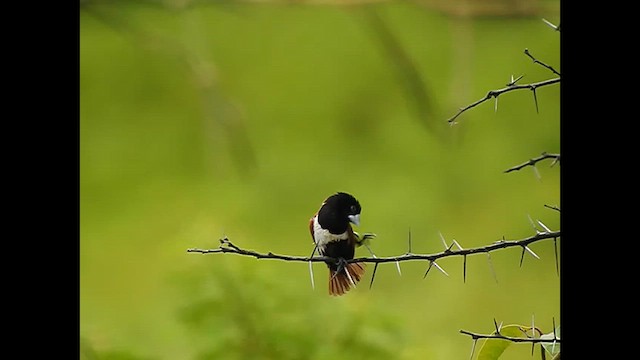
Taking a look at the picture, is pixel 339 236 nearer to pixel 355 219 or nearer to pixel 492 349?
pixel 355 219

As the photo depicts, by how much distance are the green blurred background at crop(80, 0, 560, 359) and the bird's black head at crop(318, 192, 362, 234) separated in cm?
63

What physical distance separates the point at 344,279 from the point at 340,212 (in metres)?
0.10

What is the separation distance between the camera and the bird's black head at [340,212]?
841 millimetres

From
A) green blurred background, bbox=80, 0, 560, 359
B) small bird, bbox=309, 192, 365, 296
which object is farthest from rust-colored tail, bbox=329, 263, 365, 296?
green blurred background, bbox=80, 0, 560, 359

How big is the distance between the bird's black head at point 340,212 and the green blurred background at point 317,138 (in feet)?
2.05

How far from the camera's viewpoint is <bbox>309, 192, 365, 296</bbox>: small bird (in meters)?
0.85

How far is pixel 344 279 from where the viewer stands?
902 millimetres

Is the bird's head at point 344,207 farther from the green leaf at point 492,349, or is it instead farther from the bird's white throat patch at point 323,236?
the green leaf at point 492,349

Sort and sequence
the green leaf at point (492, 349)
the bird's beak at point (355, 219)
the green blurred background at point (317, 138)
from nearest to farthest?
the green leaf at point (492, 349) < the bird's beak at point (355, 219) < the green blurred background at point (317, 138)

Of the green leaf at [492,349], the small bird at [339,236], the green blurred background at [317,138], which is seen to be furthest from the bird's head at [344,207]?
the green blurred background at [317,138]

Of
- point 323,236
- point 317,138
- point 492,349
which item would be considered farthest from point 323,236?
point 317,138

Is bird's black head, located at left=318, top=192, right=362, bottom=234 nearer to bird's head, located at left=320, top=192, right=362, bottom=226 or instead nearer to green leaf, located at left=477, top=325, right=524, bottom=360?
bird's head, located at left=320, top=192, right=362, bottom=226
